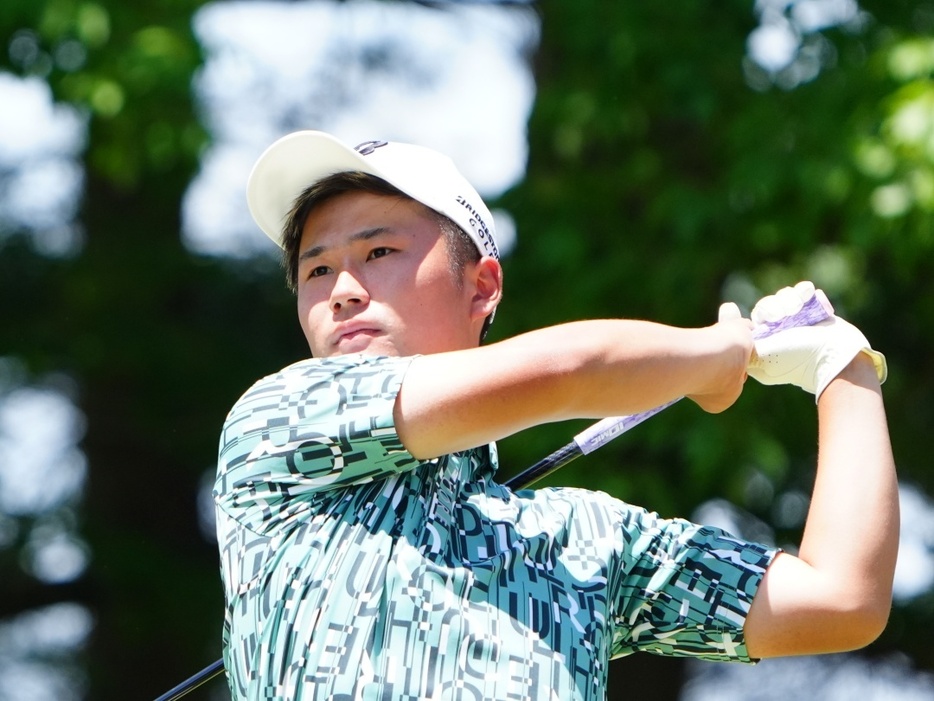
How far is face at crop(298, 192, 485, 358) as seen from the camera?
2.27 meters

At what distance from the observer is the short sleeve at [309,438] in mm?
2021

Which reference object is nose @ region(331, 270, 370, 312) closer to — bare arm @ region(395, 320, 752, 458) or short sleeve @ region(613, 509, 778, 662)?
bare arm @ region(395, 320, 752, 458)

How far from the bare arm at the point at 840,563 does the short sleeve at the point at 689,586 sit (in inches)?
1.0

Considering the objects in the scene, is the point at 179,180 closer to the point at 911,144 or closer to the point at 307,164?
the point at 911,144

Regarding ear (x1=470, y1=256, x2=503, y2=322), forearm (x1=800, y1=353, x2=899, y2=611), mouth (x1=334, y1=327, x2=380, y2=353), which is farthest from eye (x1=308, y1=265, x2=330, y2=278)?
forearm (x1=800, y1=353, x2=899, y2=611)

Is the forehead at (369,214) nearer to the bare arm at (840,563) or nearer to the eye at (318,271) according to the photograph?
the eye at (318,271)

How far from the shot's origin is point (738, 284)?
577cm

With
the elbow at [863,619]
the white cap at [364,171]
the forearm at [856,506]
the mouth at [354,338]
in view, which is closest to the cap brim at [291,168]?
the white cap at [364,171]

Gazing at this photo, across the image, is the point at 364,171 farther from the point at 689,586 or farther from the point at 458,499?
the point at 689,586

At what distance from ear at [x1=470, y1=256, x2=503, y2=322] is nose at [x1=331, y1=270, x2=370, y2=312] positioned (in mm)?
234

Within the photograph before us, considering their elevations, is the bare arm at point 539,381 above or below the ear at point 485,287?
below

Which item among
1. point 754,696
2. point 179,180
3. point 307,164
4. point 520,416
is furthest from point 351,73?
point 520,416

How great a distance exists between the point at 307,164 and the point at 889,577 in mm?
1073

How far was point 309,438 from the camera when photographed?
2.05m
